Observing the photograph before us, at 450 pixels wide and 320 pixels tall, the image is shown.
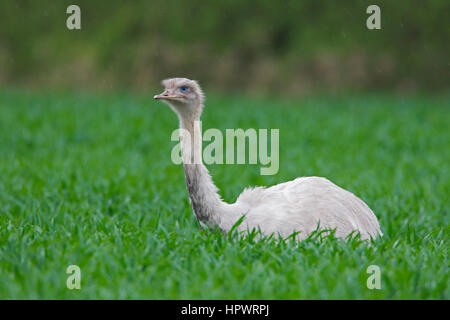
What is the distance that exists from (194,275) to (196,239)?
668mm

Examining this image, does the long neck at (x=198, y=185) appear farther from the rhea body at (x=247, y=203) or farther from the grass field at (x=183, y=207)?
the grass field at (x=183, y=207)

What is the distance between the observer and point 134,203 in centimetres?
717

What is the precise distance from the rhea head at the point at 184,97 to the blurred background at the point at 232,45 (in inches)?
720

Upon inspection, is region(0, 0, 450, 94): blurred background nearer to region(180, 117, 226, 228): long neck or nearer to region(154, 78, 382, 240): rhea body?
region(154, 78, 382, 240): rhea body

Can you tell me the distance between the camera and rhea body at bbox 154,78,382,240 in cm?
504

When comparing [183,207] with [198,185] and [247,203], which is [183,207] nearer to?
[247,203]

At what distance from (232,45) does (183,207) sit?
19.0m

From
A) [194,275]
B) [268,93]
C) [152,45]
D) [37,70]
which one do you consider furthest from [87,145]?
[37,70]

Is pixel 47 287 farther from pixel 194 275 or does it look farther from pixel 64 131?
pixel 64 131

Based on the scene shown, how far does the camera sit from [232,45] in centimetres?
2534

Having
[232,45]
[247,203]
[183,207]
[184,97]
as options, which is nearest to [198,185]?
[247,203]

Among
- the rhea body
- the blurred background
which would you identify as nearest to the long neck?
the rhea body

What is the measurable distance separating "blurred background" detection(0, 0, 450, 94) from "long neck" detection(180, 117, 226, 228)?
18.4 m

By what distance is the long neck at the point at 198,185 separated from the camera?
503cm
